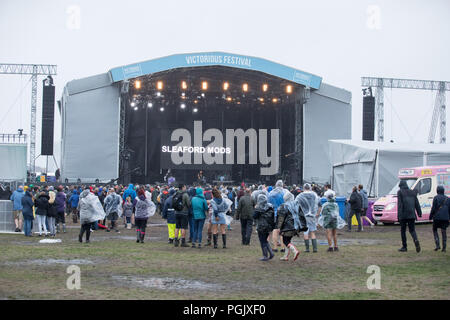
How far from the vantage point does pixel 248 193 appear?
1506 centimetres

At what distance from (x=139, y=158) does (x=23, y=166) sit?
8954mm

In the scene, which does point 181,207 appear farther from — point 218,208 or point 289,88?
A: point 289,88

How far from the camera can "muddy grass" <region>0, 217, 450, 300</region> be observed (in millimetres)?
7965

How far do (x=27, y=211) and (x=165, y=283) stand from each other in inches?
372

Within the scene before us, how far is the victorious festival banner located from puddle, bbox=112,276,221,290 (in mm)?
30257

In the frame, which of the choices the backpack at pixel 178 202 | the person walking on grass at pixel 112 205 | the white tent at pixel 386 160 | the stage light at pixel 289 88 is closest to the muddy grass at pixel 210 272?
the backpack at pixel 178 202

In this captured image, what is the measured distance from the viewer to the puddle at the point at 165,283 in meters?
8.45

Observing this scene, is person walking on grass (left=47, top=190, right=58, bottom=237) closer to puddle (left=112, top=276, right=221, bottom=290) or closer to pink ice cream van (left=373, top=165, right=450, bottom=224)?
puddle (left=112, top=276, right=221, bottom=290)

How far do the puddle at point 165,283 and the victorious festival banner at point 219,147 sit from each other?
3026 cm

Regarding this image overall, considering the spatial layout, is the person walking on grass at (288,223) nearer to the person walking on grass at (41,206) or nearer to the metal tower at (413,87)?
the person walking on grass at (41,206)

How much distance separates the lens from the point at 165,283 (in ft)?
28.8

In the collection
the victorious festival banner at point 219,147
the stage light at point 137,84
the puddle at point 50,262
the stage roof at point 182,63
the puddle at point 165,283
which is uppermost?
the stage roof at point 182,63
